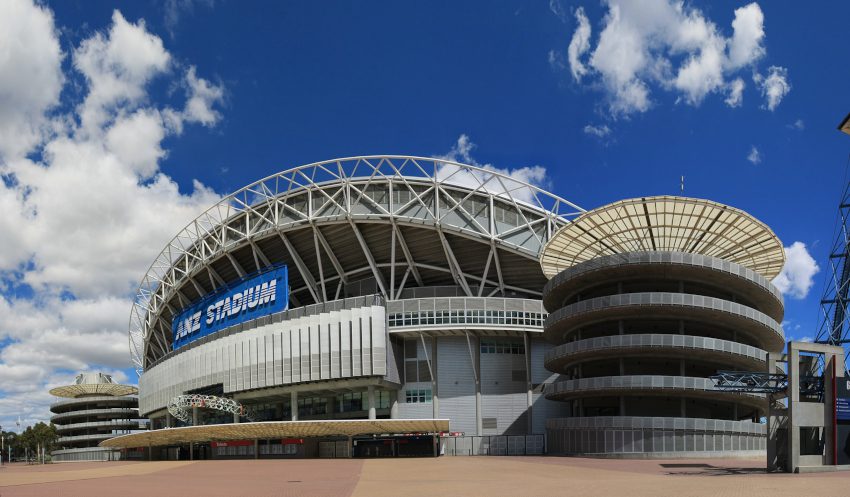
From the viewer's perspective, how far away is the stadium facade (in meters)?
171

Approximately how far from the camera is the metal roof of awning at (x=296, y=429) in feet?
225

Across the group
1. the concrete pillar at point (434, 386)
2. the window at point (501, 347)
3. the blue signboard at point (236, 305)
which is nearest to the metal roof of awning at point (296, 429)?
the concrete pillar at point (434, 386)

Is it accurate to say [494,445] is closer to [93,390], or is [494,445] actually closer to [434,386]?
[434,386]

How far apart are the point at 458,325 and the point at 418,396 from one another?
965 cm

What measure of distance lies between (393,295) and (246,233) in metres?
21.7

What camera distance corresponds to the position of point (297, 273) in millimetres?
99938

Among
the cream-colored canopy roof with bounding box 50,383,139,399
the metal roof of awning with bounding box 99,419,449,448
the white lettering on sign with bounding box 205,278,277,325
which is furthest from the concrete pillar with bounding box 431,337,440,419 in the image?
the cream-colored canopy roof with bounding box 50,383,139,399

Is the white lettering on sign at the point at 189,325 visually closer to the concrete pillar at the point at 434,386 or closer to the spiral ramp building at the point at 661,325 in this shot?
the concrete pillar at the point at 434,386

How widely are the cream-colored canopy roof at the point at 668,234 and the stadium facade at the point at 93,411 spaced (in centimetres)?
13230

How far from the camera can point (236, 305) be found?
99.5 m

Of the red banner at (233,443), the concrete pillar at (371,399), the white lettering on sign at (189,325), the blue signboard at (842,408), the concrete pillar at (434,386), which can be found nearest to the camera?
the blue signboard at (842,408)

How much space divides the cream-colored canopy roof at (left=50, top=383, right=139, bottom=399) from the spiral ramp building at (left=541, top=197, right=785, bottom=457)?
5270 inches

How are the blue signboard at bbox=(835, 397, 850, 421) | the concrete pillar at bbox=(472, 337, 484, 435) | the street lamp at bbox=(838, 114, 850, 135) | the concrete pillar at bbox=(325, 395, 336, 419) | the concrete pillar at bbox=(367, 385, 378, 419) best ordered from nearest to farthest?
the blue signboard at bbox=(835, 397, 850, 421)
the street lamp at bbox=(838, 114, 850, 135)
the concrete pillar at bbox=(367, 385, 378, 419)
the concrete pillar at bbox=(472, 337, 484, 435)
the concrete pillar at bbox=(325, 395, 336, 419)

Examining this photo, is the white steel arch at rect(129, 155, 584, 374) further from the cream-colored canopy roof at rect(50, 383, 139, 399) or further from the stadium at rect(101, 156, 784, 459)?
the cream-colored canopy roof at rect(50, 383, 139, 399)
